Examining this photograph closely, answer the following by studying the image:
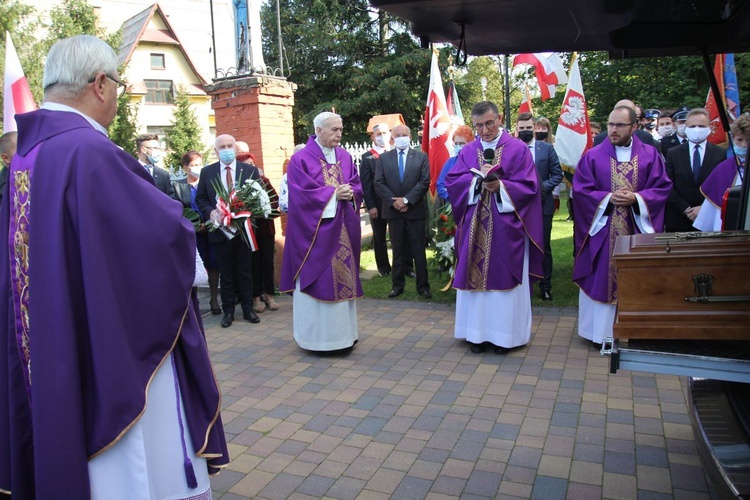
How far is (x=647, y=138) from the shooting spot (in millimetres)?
7652

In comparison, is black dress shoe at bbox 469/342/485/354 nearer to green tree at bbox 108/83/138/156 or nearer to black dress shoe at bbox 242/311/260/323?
black dress shoe at bbox 242/311/260/323

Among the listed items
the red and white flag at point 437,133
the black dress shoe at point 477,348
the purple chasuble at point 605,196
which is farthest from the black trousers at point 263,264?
the purple chasuble at point 605,196

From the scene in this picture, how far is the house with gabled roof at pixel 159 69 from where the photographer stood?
40906 mm

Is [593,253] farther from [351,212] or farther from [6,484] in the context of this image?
[6,484]

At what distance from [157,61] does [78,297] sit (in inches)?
1760

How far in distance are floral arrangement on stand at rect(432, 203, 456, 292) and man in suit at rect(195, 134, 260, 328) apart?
2.61m

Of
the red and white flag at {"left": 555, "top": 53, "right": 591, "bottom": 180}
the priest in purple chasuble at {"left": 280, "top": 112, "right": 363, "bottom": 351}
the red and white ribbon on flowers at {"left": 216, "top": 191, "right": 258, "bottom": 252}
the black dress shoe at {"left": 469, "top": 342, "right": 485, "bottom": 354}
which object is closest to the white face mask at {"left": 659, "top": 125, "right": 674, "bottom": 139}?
the red and white flag at {"left": 555, "top": 53, "right": 591, "bottom": 180}

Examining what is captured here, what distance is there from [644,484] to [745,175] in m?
1.68

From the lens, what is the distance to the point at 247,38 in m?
8.68

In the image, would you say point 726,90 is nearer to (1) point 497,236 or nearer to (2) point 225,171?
(1) point 497,236

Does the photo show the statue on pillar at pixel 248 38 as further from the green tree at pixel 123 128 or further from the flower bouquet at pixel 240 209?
the green tree at pixel 123 128

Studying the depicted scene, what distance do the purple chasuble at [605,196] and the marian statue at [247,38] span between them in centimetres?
498

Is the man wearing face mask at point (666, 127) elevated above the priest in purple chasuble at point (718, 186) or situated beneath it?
elevated above

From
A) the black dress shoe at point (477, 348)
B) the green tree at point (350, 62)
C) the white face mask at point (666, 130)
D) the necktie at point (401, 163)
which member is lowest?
the black dress shoe at point (477, 348)
